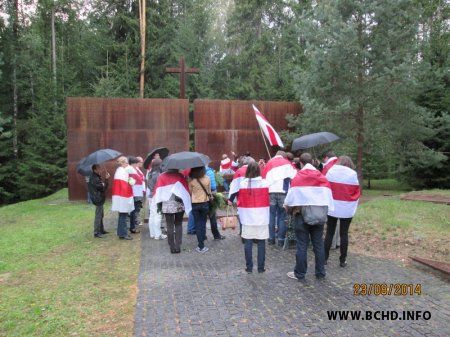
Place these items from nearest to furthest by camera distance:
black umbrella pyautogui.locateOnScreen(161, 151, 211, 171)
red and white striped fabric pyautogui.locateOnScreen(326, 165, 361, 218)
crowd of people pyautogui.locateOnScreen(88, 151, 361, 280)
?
crowd of people pyautogui.locateOnScreen(88, 151, 361, 280)
red and white striped fabric pyautogui.locateOnScreen(326, 165, 361, 218)
black umbrella pyautogui.locateOnScreen(161, 151, 211, 171)

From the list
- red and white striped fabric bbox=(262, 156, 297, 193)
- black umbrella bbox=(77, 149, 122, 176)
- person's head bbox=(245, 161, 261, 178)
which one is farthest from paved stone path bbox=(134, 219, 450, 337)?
black umbrella bbox=(77, 149, 122, 176)

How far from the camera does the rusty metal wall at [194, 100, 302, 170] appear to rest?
15844mm

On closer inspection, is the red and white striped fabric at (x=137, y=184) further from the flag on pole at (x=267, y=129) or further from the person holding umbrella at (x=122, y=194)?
the flag on pole at (x=267, y=129)

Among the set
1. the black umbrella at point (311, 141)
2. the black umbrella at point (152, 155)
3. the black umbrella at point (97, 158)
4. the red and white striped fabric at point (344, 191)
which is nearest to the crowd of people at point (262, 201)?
the red and white striped fabric at point (344, 191)

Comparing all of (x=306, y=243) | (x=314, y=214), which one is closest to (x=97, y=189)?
(x=306, y=243)

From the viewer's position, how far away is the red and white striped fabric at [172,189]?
7.75 meters

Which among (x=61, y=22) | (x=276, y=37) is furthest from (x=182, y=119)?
(x=61, y=22)

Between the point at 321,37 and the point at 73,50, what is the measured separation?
2308cm

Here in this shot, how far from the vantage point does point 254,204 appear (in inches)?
245

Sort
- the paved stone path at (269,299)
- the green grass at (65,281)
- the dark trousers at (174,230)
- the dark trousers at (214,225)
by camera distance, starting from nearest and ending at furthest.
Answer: the paved stone path at (269,299) → the green grass at (65,281) → the dark trousers at (174,230) → the dark trousers at (214,225)

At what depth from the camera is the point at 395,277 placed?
19.9 ft

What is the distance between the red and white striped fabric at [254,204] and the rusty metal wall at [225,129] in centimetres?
949

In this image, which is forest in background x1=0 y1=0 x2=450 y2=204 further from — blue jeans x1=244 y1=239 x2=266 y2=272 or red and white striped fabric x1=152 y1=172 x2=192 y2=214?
blue jeans x1=244 y1=239 x2=266 y2=272

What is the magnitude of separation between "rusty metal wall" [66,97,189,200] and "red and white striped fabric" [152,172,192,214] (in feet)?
25.2
